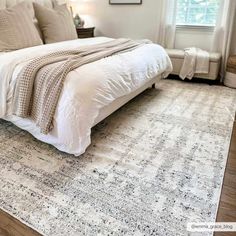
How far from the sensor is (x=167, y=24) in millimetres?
4234

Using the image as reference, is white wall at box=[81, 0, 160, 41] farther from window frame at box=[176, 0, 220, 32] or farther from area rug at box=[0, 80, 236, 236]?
area rug at box=[0, 80, 236, 236]

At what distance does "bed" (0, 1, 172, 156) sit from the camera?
5.67 feet

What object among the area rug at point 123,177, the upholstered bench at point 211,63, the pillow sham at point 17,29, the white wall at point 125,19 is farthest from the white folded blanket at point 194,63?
the pillow sham at point 17,29

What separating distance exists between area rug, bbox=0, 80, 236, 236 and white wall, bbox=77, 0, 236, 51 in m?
2.09

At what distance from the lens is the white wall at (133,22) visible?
424 centimetres

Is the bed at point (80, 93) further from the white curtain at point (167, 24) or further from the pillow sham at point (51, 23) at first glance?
the white curtain at point (167, 24)

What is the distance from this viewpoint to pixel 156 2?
433 cm

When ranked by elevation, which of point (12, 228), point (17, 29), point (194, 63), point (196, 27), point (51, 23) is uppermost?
point (196, 27)

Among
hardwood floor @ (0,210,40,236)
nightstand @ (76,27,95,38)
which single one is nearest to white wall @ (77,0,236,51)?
nightstand @ (76,27,95,38)

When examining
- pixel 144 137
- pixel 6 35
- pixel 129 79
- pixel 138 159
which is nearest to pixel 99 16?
pixel 6 35

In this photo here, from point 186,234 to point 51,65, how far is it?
151cm

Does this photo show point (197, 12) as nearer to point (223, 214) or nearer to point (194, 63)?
point (194, 63)

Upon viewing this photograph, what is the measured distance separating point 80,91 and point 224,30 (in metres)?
3.14

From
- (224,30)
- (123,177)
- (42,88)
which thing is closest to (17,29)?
(42,88)
